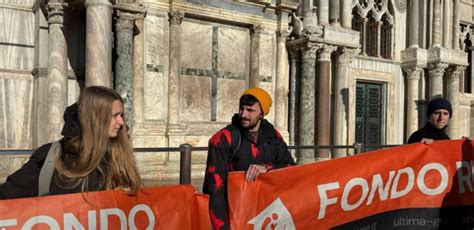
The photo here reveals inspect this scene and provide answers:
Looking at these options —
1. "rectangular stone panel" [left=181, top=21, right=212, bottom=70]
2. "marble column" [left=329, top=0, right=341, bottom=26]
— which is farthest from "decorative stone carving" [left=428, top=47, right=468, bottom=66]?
"rectangular stone panel" [left=181, top=21, right=212, bottom=70]

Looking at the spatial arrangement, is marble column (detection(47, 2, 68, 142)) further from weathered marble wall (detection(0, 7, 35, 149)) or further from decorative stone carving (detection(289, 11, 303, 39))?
decorative stone carving (detection(289, 11, 303, 39))

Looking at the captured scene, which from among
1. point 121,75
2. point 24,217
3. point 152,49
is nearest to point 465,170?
point 24,217

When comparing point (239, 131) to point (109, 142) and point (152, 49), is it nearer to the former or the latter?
point (109, 142)

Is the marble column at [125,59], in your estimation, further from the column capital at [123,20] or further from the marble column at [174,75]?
the marble column at [174,75]

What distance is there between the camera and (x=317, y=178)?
15.7ft

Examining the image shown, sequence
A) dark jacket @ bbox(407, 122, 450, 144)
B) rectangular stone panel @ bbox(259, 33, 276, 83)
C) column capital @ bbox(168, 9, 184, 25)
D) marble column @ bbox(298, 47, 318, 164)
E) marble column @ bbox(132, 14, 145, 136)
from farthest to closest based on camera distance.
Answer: marble column @ bbox(298, 47, 318, 164), rectangular stone panel @ bbox(259, 33, 276, 83), column capital @ bbox(168, 9, 184, 25), marble column @ bbox(132, 14, 145, 136), dark jacket @ bbox(407, 122, 450, 144)

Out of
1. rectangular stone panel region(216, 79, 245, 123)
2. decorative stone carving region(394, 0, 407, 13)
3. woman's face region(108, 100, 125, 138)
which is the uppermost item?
decorative stone carving region(394, 0, 407, 13)

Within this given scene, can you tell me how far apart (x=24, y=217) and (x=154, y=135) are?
864 cm

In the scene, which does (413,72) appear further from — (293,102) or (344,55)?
(293,102)

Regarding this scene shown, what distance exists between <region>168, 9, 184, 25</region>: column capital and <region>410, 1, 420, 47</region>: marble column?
32.8 feet

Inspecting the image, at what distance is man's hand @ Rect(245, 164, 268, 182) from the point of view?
425 centimetres

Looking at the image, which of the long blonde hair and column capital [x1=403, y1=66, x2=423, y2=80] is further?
column capital [x1=403, y1=66, x2=423, y2=80]

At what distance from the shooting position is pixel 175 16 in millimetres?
12062

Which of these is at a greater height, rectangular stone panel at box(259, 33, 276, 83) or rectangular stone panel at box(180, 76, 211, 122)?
rectangular stone panel at box(259, 33, 276, 83)
